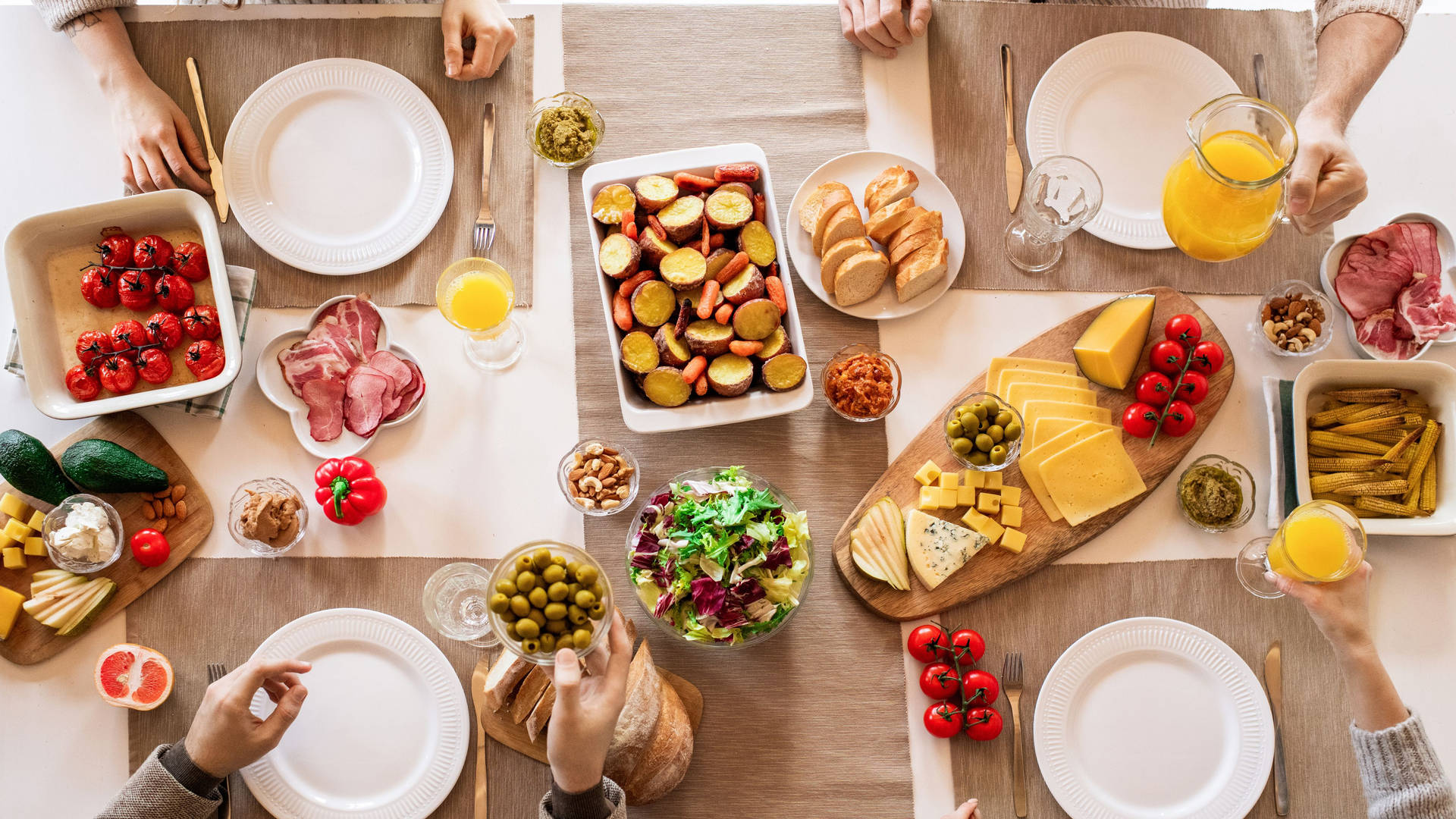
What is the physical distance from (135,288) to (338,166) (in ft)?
1.78

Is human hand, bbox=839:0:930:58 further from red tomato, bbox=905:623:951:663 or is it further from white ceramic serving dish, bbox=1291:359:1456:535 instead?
red tomato, bbox=905:623:951:663

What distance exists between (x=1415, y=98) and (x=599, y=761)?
8.71ft

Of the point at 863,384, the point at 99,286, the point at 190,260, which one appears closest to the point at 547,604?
the point at 863,384

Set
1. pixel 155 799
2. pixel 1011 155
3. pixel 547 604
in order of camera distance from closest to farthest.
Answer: pixel 547 604 → pixel 155 799 → pixel 1011 155

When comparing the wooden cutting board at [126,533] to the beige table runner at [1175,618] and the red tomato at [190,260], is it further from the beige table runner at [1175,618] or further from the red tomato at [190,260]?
the beige table runner at [1175,618]

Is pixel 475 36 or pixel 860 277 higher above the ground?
pixel 475 36

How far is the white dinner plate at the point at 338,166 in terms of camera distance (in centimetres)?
217

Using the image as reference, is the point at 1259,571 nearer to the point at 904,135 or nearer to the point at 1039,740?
the point at 1039,740

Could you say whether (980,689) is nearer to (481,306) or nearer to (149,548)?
(481,306)

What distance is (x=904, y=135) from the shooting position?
233cm

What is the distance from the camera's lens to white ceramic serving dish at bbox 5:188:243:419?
1.96 meters

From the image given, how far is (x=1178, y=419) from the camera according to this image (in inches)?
83.3

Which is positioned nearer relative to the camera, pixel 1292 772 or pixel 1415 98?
pixel 1292 772

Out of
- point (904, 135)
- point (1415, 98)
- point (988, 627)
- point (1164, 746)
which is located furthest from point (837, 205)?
point (1415, 98)
